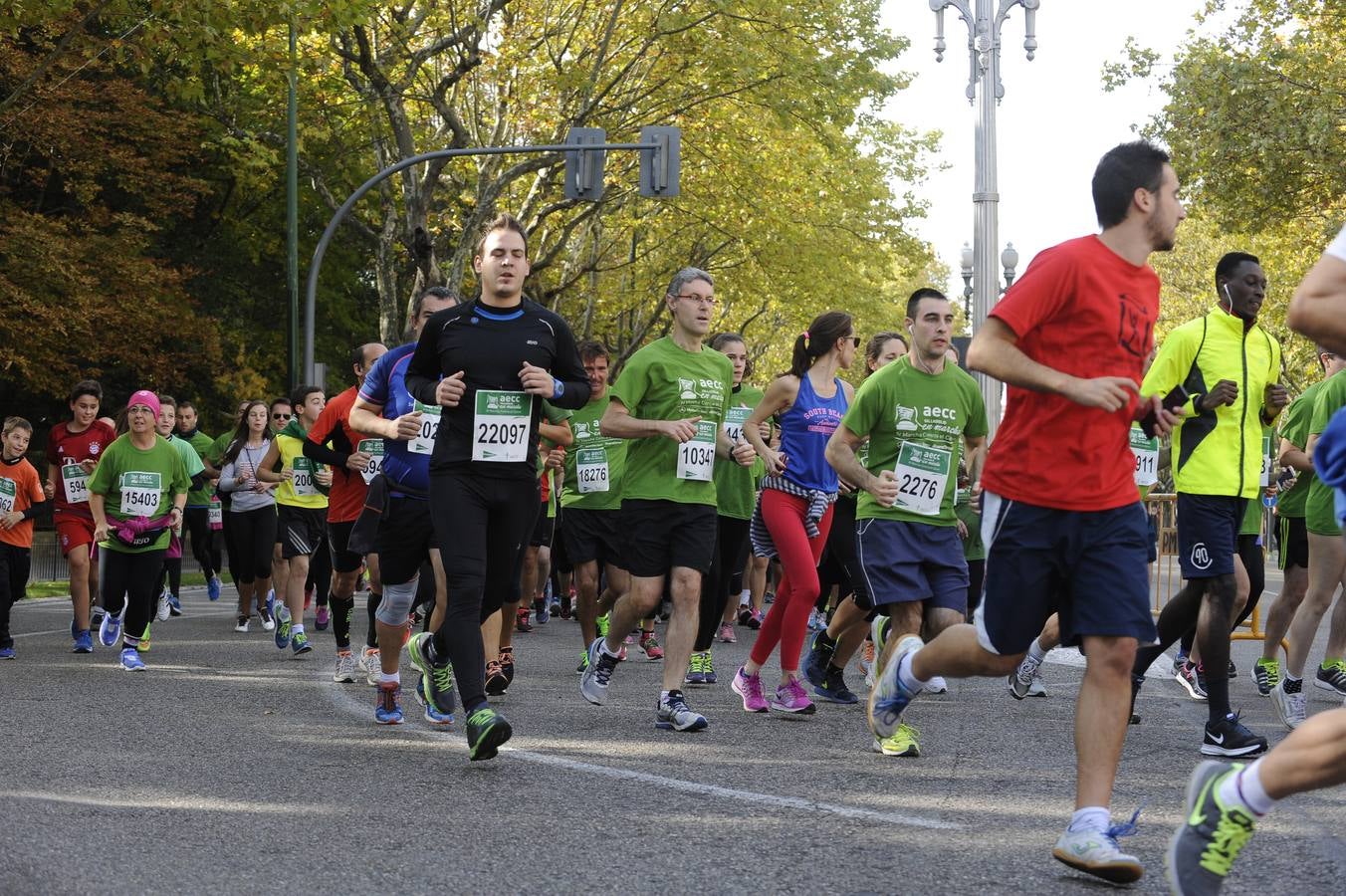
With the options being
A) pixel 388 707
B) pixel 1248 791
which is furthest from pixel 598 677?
pixel 1248 791

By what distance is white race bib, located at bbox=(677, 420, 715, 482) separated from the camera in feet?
27.4

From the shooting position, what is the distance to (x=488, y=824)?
5770 millimetres

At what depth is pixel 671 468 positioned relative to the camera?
330 inches

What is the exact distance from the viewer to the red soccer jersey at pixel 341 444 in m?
10.5

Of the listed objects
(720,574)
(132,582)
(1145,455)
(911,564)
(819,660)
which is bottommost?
(819,660)

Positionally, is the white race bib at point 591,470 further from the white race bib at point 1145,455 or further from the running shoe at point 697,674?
the white race bib at point 1145,455

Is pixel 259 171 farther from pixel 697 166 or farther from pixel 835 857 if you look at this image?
pixel 835 857

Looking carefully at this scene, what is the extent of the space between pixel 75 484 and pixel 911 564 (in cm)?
761

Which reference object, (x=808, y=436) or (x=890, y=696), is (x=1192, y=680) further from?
(x=890, y=696)

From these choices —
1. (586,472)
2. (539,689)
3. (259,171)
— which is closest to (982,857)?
(539,689)

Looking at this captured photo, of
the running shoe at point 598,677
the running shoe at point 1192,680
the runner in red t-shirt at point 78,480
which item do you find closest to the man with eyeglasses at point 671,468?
the running shoe at point 598,677

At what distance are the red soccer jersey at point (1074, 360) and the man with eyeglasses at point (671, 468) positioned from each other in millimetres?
3013

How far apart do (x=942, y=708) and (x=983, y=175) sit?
36.2 ft

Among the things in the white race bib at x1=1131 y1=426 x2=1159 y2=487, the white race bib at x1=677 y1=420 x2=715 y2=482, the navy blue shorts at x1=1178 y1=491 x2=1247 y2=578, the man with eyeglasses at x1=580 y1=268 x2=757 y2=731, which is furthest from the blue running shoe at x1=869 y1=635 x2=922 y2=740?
the white race bib at x1=1131 y1=426 x2=1159 y2=487
